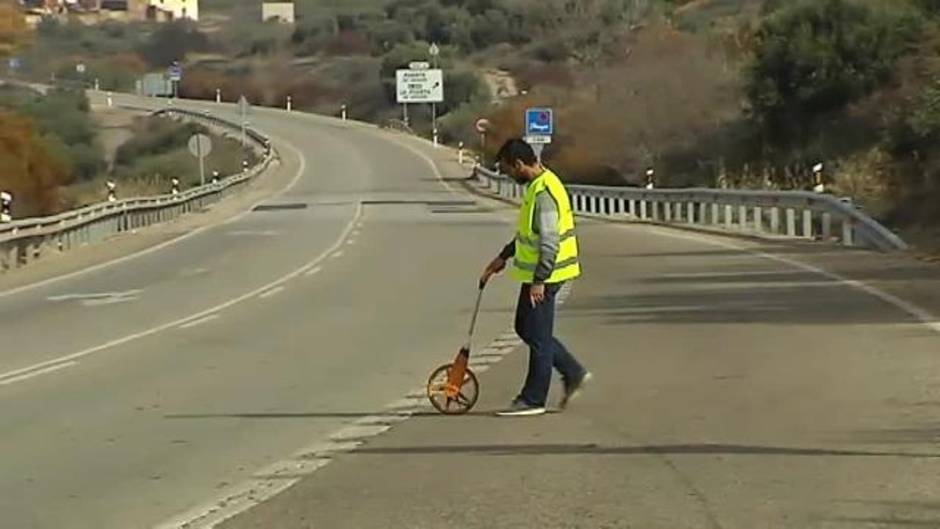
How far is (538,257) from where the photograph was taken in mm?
13000

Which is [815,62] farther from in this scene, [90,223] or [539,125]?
[90,223]

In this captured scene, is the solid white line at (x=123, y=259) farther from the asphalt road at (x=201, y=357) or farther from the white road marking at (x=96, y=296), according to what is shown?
the white road marking at (x=96, y=296)

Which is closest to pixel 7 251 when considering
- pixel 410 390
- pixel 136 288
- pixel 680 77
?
pixel 136 288

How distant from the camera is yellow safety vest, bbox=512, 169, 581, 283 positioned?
1302cm

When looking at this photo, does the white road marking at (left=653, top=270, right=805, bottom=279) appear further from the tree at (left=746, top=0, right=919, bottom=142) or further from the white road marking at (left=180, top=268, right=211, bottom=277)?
the tree at (left=746, top=0, right=919, bottom=142)

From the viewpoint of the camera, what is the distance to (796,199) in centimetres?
3450

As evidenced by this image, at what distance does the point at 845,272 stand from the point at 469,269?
652 cm

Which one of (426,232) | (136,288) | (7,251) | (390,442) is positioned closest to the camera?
(390,442)

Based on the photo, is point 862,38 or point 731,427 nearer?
point 731,427

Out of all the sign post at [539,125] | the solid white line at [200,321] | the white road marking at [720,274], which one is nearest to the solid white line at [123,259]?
the solid white line at [200,321]

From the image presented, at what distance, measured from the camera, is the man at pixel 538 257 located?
1298 centimetres

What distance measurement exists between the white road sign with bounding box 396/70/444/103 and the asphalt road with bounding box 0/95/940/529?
71927 mm

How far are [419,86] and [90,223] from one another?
6005 cm

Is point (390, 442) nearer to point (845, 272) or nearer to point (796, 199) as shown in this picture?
point (845, 272)
